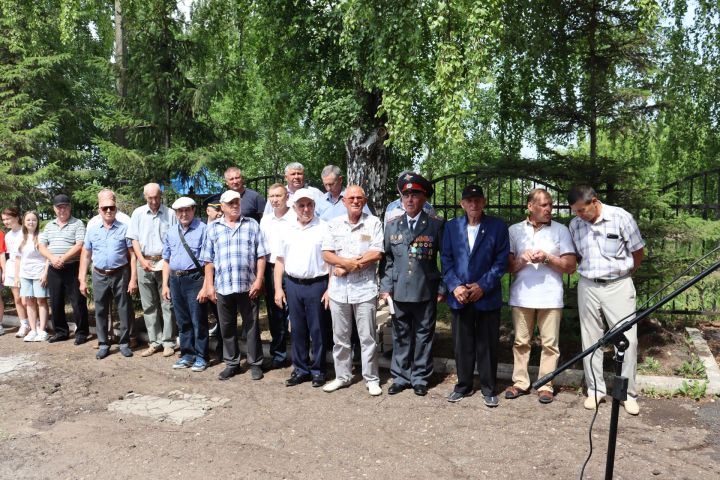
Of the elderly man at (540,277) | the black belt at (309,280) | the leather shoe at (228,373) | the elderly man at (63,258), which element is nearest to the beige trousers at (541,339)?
the elderly man at (540,277)

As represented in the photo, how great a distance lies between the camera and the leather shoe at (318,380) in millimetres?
5727

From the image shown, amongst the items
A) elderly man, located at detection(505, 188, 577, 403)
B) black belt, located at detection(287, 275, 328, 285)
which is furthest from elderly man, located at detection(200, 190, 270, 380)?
elderly man, located at detection(505, 188, 577, 403)

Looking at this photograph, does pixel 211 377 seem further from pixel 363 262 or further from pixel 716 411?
pixel 716 411

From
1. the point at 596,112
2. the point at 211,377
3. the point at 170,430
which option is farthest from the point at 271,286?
the point at 596,112

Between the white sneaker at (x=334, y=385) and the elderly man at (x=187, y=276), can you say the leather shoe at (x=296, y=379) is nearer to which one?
the white sneaker at (x=334, y=385)

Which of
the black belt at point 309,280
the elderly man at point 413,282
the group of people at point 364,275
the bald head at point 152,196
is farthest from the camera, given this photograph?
the bald head at point 152,196

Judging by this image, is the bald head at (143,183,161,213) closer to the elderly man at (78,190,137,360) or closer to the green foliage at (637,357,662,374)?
the elderly man at (78,190,137,360)

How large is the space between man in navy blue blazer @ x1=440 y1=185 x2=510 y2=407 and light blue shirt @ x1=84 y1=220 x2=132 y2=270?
388 centimetres

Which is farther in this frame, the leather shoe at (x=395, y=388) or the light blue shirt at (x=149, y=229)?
the light blue shirt at (x=149, y=229)

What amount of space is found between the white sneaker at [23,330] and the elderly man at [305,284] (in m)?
4.45

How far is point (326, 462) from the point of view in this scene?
161 inches

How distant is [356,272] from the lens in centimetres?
548

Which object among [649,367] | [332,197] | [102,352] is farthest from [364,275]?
[102,352]

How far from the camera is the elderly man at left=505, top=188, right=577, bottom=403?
5.12m
